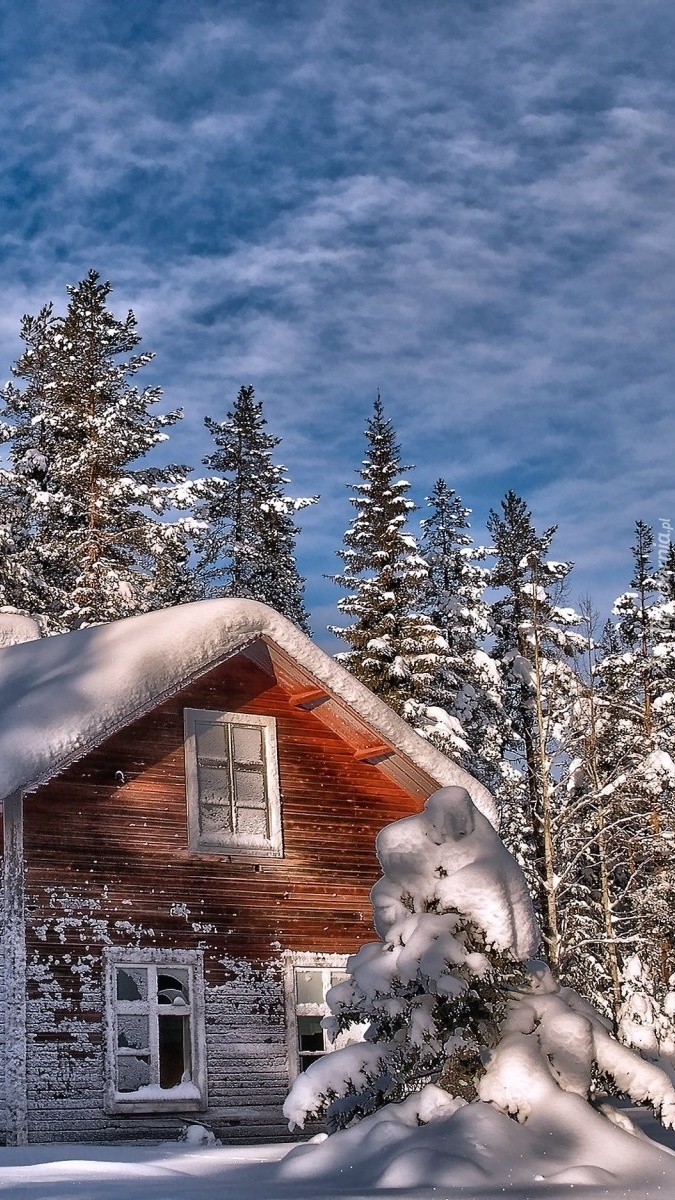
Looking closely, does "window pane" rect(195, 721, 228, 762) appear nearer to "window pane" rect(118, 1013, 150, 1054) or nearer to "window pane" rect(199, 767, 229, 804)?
"window pane" rect(199, 767, 229, 804)

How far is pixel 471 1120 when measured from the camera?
1001cm

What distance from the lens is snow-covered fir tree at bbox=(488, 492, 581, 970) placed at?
84.5ft

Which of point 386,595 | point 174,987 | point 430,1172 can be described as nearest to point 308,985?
point 174,987

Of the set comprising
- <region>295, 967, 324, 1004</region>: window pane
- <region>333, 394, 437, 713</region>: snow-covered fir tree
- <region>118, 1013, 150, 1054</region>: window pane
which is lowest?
<region>118, 1013, 150, 1054</region>: window pane

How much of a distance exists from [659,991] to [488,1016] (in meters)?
19.2

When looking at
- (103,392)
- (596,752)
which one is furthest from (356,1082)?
(103,392)

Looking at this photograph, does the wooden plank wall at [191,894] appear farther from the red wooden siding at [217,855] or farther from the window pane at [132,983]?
the window pane at [132,983]

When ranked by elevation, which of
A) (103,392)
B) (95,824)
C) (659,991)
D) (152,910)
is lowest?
(659,991)

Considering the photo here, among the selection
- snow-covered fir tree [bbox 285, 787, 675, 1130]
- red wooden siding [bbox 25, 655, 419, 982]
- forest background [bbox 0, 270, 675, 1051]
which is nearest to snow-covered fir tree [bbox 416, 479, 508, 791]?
forest background [bbox 0, 270, 675, 1051]

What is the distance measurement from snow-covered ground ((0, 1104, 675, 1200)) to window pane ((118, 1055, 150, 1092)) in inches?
204

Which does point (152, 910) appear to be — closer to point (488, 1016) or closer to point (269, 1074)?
point (269, 1074)

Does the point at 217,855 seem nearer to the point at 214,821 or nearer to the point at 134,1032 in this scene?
the point at 214,821

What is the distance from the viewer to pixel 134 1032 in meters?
16.7

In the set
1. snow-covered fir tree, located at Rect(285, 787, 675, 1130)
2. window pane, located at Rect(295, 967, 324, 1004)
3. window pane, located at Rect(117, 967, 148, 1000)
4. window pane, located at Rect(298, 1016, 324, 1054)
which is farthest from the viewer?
window pane, located at Rect(295, 967, 324, 1004)
